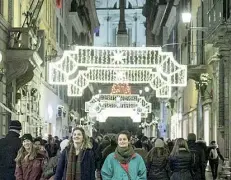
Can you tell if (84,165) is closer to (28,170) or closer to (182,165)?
(28,170)

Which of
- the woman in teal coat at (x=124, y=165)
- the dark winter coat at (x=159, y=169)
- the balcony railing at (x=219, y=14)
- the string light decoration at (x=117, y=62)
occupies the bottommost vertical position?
the dark winter coat at (x=159, y=169)

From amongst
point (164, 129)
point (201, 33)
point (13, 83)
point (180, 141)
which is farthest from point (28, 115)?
point (164, 129)

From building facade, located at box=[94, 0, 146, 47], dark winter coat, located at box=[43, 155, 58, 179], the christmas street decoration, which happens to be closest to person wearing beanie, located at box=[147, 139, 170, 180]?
dark winter coat, located at box=[43, 155, 58, 179]

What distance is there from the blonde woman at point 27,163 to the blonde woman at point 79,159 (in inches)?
62.5

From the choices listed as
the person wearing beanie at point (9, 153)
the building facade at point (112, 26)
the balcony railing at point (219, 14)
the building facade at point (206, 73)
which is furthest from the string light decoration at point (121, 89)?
the building facade at point (112, 26)

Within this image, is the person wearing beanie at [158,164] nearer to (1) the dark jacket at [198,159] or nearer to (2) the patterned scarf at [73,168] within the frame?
(1) the dark jacket at [198,159]

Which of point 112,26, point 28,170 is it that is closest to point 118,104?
point 28,170

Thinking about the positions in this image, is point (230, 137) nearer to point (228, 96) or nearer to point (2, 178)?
point (228, 96)

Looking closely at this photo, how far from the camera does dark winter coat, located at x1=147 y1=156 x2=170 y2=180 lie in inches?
522

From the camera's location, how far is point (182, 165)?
42.8 feet

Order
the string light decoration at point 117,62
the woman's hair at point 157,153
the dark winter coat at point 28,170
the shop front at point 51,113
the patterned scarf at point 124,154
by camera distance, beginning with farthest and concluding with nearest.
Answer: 1. the shop front at point 51,113
2. the string light decoration at point 117,62
3. the woman's hair at point 157,153
4. the dark winter coat at point 28,170
5. the patterned scarf at point 124,154

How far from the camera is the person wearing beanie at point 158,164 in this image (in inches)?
523

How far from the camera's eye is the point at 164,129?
58.9m

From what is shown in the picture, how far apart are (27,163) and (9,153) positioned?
720 mm
